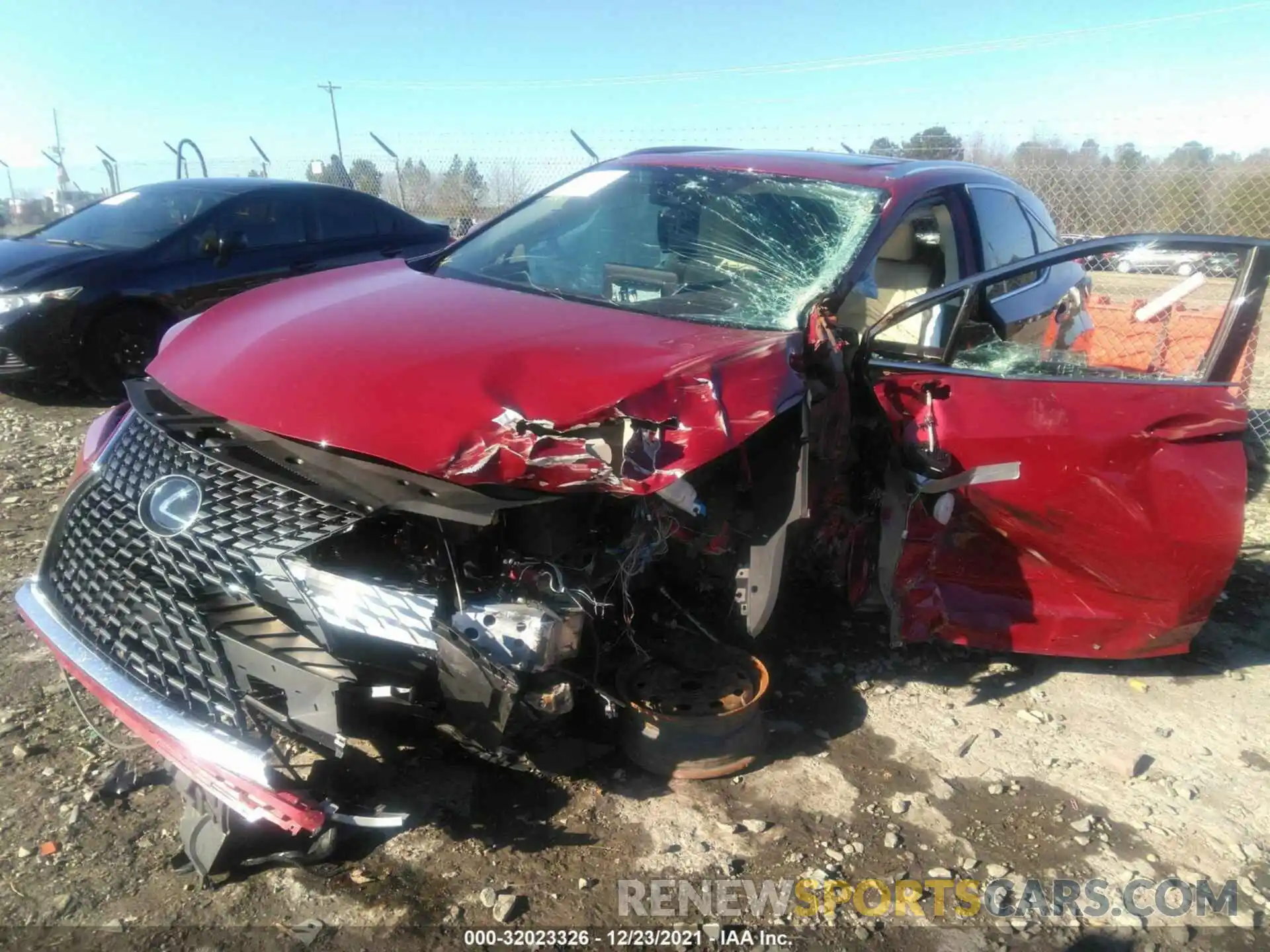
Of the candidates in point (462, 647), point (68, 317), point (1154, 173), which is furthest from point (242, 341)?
point (1154, 173)

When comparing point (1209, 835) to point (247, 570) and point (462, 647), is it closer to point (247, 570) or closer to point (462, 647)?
point (462, 647)

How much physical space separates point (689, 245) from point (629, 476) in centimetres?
145

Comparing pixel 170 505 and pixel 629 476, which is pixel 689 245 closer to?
pixel 629 476

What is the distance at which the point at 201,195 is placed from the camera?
6477 millimetres

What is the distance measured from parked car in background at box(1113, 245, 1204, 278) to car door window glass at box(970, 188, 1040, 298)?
16.0 inches

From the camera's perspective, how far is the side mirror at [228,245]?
6059 mm

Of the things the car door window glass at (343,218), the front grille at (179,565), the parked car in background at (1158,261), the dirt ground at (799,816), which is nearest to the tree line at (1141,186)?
the parked car in background at (1158,261)

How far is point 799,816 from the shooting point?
2.51 m

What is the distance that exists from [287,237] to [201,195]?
2.17 feet

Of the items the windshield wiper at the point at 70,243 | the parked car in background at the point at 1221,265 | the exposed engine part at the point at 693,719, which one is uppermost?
the parked car in background at the point at 1221,265

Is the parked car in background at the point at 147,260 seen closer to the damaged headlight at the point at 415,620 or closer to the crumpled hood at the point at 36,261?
the crumpled hood at the point at 36,261

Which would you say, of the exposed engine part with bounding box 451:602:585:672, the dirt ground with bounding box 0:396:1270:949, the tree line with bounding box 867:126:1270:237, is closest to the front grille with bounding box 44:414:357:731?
the exposed engine part with bounding box 451:602:585:672

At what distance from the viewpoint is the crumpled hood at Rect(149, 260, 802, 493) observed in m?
2.02

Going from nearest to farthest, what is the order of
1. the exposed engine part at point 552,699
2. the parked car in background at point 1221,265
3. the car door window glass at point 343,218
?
the exposed engine part at point 552,699 → the parked car in background at point 1221,265 → the car door window glass at point 343,218
